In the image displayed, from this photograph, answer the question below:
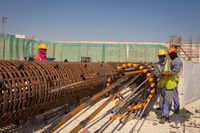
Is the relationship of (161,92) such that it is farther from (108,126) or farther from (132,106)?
(108,126)

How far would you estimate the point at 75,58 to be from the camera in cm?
2447

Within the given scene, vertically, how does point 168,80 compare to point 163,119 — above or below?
above

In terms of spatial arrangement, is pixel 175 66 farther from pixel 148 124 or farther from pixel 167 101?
pixel 148 124

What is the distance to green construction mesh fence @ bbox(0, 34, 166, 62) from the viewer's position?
21.1 m

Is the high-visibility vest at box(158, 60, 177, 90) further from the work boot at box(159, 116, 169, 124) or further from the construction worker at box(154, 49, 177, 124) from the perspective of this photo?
the work boot at box(159, 116, 169, 124)

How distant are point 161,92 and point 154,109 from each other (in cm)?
97

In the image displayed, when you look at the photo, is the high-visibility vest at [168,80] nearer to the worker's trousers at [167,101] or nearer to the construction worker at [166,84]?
the construction worker at [166,84]

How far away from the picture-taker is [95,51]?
24.0m

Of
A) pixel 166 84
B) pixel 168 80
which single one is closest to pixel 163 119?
pixel 166 84

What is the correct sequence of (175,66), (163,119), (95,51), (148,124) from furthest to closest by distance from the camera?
(95,51) → (175,66) → (163,119) → (148,124)

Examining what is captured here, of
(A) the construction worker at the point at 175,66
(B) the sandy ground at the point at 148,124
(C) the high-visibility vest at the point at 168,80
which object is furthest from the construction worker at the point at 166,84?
(B) the sandy ground at the point at 148,124

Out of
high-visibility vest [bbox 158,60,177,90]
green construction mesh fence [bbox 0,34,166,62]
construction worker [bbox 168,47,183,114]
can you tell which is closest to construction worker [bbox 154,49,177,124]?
high-visibility vest [bbox 158,60,177,90]

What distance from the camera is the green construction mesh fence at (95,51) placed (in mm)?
21062

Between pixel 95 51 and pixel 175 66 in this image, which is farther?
pixel 95 51
